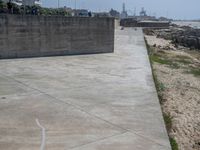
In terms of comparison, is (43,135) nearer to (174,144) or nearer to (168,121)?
(174,144)

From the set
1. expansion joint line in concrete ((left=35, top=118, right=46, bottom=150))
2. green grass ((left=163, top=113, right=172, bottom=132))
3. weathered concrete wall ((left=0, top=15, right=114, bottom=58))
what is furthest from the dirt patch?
weathered concrete wall ((left=0, top=15, right=114, bottom=58))

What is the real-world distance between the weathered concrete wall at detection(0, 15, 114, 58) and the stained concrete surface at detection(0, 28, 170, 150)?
2.92 meters

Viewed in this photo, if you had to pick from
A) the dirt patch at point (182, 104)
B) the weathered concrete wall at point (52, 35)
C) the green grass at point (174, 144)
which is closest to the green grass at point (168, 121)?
the dirt patch at point (182, 104)

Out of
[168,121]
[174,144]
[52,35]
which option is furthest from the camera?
[52,35]

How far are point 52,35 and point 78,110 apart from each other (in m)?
11.1

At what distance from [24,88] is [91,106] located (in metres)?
2.71

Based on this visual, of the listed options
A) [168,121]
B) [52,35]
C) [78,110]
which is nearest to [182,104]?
[168,121]

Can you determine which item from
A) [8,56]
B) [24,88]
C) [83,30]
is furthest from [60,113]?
[83,30]

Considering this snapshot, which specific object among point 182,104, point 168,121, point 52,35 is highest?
point 52,35

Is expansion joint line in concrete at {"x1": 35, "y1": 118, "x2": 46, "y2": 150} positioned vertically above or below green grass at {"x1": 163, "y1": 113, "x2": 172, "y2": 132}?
above

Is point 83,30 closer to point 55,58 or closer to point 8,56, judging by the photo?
point 55,58

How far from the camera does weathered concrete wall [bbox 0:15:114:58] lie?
55.4ft

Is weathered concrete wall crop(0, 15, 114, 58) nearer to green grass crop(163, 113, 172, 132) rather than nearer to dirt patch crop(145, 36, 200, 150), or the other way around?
dirt patch crop(145, 36, 200, 150)

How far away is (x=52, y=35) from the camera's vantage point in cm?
1877
